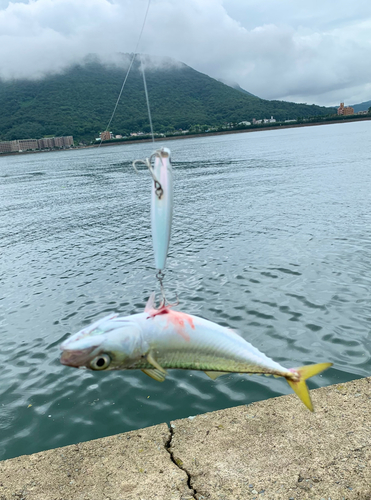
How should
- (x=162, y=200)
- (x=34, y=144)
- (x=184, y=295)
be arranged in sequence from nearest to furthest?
(x=162, y=200)
(x=184, y=295)
(x=34, y=144)

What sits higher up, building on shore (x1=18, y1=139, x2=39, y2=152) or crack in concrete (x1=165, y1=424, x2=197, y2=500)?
building on shore (x1=18, y1=139, x2=39, y2=152)

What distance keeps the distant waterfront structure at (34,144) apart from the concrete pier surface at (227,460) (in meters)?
156

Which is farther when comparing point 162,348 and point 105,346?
point 162,348

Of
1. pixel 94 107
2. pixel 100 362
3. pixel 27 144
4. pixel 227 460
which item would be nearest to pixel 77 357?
pixel 100 362

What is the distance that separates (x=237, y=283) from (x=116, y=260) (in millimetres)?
5691

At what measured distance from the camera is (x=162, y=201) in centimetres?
191

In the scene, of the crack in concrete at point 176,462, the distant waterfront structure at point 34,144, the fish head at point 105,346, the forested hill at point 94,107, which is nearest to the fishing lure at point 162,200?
the fish head at point 105,346

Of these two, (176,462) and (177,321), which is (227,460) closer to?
(176,462)

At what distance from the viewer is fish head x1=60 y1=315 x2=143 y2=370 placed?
1.65m

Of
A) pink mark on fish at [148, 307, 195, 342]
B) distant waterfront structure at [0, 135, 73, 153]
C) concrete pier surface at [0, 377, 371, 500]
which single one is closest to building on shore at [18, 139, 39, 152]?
distant waterfront structure at [0, 135, 73, 153]

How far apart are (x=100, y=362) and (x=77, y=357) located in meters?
0.11

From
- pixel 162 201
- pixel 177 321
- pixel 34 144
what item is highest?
pixel 162 201

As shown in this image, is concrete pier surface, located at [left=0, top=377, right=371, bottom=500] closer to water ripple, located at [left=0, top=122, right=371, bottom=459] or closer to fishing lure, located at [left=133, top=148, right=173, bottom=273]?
water ripple, located at [left=0, top=122, right=371, bottom=459]

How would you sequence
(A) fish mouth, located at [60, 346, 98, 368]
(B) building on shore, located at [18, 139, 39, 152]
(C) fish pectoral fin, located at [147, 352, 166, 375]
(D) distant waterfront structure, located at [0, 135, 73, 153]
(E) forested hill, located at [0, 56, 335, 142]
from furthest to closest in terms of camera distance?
(B) building on shore, located at [18, 139, 39, 152] < (D) distant waterfront structure, located at [0, 135, 73, 153] < (E) forested hill, located at [0, 56, 335, 142] < (C) fish pectoral fin, located at [147, 352, 166, 375] < (A) fish mouth, located at [60, 346, 98, 368]
